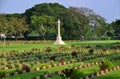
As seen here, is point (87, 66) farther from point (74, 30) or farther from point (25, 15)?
point (25, 15)

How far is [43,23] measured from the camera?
57.5 meters

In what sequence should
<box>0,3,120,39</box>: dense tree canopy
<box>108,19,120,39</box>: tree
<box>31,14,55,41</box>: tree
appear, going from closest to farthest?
<box>31,14,55,41</box>: tree, <box>0,3,120,39</box>: dense tree canopy, <box>108,19,120,39</box>: tree

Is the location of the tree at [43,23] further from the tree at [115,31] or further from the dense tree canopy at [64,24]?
the tree at [115,31]

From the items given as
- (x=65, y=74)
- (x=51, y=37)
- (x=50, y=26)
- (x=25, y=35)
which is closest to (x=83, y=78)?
(x=65, y=74)

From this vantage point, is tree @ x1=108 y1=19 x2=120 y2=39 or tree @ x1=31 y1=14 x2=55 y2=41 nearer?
tree @ x1=31 y1=14 x2=55 y2=41

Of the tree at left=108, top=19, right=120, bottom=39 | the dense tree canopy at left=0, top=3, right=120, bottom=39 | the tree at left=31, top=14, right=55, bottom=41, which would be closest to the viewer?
the tree at left=31, top=14, right=55, bottom=41

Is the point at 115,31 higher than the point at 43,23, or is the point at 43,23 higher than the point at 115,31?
the point at 43,23

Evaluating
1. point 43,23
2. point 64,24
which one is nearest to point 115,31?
point 64,24

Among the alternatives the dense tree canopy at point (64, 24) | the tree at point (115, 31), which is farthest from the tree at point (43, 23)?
the tree at point (115, 31)

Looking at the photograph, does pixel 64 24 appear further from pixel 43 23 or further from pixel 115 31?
pixel 115 31

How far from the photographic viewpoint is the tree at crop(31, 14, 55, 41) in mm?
56750

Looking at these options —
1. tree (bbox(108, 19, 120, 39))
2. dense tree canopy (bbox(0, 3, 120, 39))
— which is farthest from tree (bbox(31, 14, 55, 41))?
tree (bbox(108, 19, 120, 39))

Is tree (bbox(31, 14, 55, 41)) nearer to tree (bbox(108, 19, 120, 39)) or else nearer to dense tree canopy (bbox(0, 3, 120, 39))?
dense tree canopy (bbox(0, 3, 120, 39))

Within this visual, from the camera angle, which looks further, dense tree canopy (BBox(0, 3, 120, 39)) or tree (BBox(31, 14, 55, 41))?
dense tree canopy (BBox(0, 3, 120, 39))
